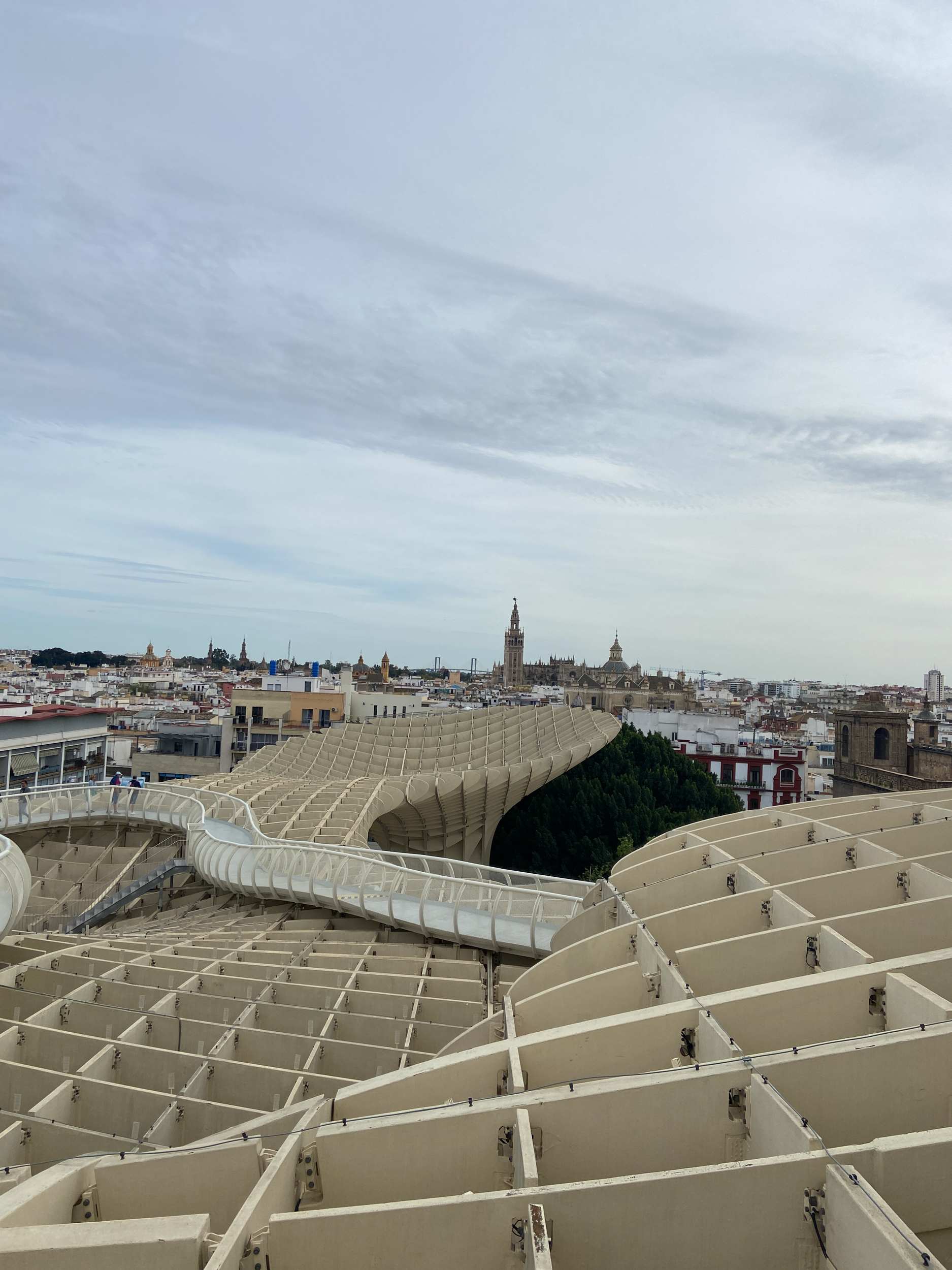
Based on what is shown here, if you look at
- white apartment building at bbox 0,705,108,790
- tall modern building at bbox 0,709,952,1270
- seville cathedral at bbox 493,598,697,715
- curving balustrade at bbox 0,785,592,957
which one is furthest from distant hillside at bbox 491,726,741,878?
seville cathedral at bbox 493,598,697,715

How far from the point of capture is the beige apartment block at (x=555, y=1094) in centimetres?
459

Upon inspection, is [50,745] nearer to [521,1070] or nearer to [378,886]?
[378,886]

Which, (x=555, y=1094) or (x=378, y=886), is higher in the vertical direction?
(x=555, y=1094)

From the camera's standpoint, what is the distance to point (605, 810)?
126ft

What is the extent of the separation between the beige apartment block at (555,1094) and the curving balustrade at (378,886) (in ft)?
4.40

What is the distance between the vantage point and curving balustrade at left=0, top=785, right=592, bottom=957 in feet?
44.4

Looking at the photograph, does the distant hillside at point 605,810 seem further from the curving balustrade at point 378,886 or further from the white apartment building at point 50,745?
the white apartment building at point 50,745

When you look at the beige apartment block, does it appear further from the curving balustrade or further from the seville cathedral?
the seville cathedral

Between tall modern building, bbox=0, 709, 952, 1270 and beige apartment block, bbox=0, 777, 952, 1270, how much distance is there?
2 cm

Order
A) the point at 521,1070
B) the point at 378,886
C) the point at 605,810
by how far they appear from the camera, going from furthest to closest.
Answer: the point at 605,810, the point at 378,886, the point at 521,1070

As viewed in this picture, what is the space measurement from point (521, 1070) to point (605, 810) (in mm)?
32831

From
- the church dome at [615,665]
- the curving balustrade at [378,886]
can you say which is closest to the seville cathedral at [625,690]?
the church dome at [615,665]

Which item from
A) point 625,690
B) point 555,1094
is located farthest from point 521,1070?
point 625,690

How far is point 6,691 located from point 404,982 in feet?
299
